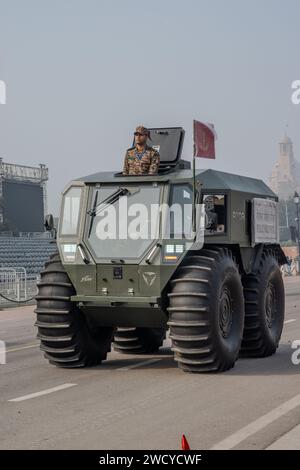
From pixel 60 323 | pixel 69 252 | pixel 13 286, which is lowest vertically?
pixel 13 286

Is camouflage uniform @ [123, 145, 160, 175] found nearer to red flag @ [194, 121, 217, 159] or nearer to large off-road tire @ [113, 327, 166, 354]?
red flag @ [194, 121, 217, 159]

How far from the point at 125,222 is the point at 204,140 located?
1.74m

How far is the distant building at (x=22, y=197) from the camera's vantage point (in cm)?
5644

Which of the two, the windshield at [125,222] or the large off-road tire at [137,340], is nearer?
the windshield at [125,222]

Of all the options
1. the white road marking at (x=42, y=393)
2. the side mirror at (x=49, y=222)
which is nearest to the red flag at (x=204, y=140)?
the side mirror at (x=49, y=222)

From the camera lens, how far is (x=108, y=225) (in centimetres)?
Result: 1129

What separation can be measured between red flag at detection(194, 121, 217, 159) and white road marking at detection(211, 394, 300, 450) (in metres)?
3.96

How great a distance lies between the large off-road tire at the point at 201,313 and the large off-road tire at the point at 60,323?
4.71ft

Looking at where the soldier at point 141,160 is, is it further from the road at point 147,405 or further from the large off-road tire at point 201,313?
the road at point 147,405

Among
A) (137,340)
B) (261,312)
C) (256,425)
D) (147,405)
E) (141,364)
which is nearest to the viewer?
(256,425)

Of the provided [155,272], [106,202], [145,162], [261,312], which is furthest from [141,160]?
[261,312]

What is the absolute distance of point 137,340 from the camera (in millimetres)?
13219

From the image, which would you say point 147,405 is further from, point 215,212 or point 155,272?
point 215,212
